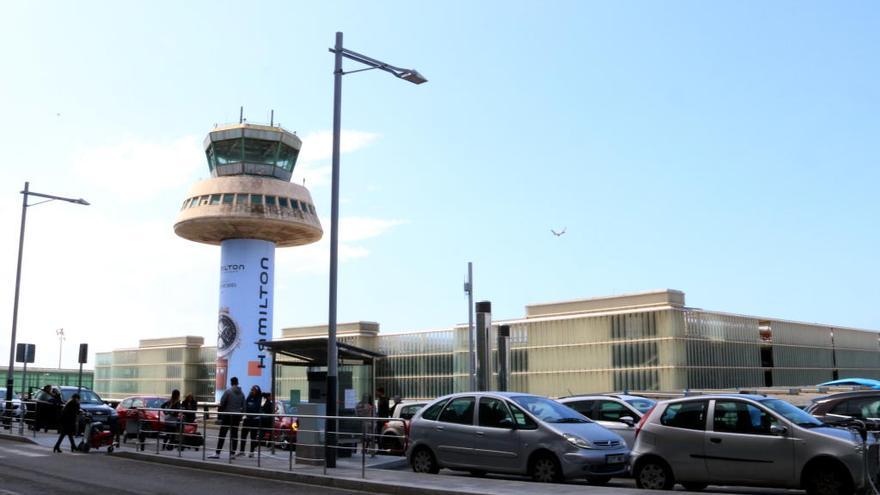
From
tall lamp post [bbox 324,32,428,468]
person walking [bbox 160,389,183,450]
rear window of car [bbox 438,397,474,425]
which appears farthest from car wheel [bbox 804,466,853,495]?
person walking [bbox 160,389,183,450]

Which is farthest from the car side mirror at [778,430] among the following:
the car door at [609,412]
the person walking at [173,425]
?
the person walking at [173,425]

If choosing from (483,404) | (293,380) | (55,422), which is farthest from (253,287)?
(293,380)

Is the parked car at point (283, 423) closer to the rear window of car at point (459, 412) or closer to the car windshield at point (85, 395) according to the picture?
the rear window of car at point (459, 412)

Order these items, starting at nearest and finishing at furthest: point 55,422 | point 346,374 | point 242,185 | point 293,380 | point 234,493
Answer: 1. point 234,493
2. point 346,374
3. point 55,422
4. point 242,185
5. point 293,380

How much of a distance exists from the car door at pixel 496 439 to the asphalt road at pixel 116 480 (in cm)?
247

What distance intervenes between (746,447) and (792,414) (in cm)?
83

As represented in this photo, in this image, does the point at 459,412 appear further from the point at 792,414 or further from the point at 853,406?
the point at 853,406

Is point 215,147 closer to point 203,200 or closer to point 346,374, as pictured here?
point 203,200

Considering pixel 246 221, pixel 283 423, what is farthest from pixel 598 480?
pixel 246 221

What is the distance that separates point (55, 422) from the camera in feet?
94.2

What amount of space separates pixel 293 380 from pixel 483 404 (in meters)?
77.0

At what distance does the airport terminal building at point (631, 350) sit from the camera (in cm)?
5991

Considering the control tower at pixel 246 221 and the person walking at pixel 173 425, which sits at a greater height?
the control tower at pixel 246 221

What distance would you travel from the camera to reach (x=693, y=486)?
44.9ft
